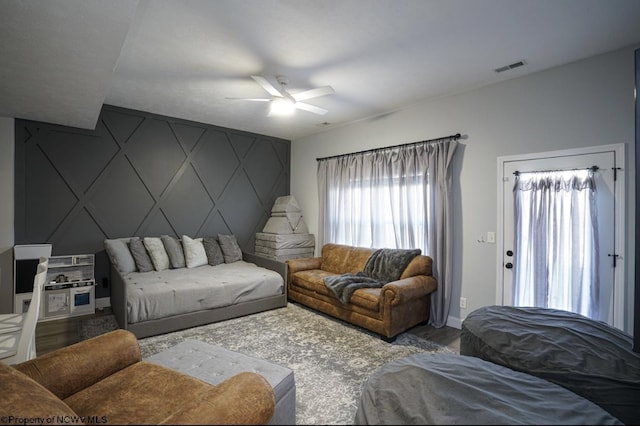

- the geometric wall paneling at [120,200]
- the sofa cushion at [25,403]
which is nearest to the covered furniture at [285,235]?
the geometric wall paneling at [120,200]

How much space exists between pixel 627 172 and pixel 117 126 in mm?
5494

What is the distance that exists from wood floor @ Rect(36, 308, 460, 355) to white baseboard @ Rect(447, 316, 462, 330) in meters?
0.05

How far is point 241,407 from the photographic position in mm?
499

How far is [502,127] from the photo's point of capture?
3164 mm

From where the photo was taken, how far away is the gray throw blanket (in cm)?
343

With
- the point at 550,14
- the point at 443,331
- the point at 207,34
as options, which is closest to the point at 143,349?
the point at 207,34

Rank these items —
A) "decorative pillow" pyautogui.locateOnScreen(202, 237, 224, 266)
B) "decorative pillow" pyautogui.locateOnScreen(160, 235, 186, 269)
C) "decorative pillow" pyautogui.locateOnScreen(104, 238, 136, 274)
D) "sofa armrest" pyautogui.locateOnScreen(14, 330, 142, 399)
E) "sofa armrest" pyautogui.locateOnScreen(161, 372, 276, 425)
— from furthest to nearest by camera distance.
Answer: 1. "decorative pillow" pyautogui.locateOnScreen(202, 237, 224, 266)
2. "decorative pillow" pyautogui.locateOnScreen(160, 235, 186, 269)
3. "decorative pillow" pyautogui.locateOnScreen(104, 238, 136, 274)
4. "sofa armrest" pyautogui.locateOnScreen(14, 330, 142, 399)
5. "sofa armrest" pyautogui.locateOnScreen(161, 372, 276, 425)

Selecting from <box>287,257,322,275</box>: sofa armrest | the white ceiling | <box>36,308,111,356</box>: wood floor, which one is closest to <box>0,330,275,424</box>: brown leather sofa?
the white ceiling

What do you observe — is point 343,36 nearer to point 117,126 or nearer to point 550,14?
point 550,14

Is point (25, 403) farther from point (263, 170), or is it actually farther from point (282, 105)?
point (263, 170)

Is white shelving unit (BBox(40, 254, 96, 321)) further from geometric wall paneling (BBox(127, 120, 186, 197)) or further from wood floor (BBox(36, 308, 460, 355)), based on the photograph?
geometric wall paneling (BBox(127, 120, 186, 197))

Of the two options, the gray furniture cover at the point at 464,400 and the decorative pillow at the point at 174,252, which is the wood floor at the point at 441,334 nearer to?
the gray furniture cover at the point at 464,400

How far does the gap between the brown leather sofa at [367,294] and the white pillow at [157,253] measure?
65.6 inches

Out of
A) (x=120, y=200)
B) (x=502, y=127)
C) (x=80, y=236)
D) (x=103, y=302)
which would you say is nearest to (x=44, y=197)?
(x=80, y=236)
